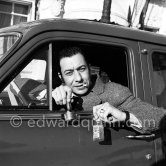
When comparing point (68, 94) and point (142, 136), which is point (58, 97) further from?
point (142, 136)

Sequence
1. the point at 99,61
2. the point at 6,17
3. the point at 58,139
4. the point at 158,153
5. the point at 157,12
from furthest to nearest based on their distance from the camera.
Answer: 1. the point at 157,12
2. the point at 6,17
3. the point at 99,61
4. the point at 158,153
5. the point at 58,139

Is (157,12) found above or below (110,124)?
above

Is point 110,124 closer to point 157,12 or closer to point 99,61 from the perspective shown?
point 99,61

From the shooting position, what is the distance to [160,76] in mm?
2604

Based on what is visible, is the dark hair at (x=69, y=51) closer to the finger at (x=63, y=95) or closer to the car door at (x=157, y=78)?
the finger at (x=63, y=95)

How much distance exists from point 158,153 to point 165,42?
34.3 inches

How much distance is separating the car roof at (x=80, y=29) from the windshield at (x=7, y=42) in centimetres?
5

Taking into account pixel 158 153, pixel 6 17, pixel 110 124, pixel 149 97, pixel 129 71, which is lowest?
pixel 158 153

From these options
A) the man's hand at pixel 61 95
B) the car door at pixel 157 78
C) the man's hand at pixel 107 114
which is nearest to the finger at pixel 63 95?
the man's hand at pixel 61 95

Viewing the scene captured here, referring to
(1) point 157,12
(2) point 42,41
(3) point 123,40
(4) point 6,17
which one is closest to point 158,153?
(3) point 123,40

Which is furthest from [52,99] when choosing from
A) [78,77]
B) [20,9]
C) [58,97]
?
[20,9]

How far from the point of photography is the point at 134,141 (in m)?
2.28

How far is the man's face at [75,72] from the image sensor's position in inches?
98.2

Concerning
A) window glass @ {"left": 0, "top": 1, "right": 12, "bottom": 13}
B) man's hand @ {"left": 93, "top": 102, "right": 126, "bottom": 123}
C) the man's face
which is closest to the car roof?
the man's face
